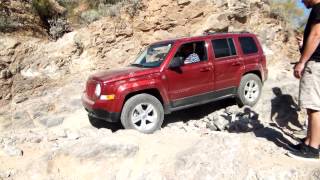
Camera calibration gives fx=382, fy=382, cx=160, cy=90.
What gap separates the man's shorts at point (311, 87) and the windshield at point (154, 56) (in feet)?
11.1

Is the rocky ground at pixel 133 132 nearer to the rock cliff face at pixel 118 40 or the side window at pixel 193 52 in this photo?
the rock cliff face at pixel 118 40

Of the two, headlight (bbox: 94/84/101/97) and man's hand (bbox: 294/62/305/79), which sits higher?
man's hand (bbox: 294/62/305/79)

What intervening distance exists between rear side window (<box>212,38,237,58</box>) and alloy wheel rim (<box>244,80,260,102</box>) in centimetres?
85

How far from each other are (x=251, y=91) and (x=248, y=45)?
3.54 ft

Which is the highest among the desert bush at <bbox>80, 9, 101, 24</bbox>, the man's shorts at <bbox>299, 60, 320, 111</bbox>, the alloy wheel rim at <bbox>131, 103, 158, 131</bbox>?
the man's shorts at <bbox>299, 60, 320, 111</bbox>

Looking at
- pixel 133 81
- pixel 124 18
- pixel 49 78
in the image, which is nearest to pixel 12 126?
pixel 49 78

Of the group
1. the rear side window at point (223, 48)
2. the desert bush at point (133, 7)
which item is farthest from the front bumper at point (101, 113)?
the desert bush at point (133, 7)

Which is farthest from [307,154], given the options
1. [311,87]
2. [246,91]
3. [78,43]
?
[78,43]

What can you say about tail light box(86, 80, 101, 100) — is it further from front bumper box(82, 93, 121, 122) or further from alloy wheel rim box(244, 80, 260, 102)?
alloy wheel rim box(244, 80, 260, 102)

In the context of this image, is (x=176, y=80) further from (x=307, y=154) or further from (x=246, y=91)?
(x=307, y=154)

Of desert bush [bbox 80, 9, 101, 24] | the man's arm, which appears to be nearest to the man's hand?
the man's arm

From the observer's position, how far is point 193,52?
8.01m

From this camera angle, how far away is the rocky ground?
5152 millimetres

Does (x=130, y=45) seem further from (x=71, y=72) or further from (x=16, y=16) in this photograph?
(x=16, y=16)
